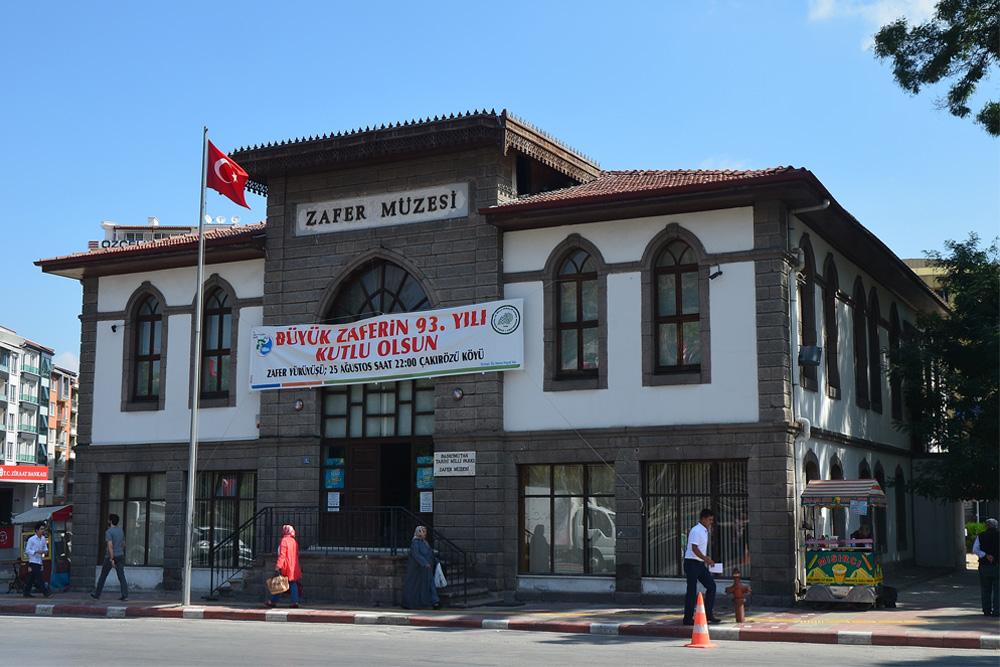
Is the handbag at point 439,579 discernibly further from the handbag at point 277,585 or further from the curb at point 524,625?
the handbag at point 277,585

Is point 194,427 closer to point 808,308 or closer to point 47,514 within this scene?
Answer: point 47,514

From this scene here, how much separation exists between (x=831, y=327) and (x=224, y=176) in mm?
12550

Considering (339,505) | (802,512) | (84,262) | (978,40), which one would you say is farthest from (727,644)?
(84,262)

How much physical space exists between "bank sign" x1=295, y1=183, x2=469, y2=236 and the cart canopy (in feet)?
27.7

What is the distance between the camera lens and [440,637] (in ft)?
52.3

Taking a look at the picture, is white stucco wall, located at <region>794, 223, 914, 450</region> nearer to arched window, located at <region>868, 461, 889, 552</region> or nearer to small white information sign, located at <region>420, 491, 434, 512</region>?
arched window, located at <region>868, 461, 889, 552</region>

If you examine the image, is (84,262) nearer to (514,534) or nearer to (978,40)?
(514,534)

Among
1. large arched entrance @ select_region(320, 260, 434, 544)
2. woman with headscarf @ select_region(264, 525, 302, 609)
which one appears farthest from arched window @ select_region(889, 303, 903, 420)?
woman with headscarf @ select_region(264, 525, 302, 609)

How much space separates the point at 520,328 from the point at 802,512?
607 cm

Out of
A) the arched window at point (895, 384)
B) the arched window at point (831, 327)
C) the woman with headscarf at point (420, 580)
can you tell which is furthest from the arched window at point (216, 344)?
the arched window at point (895, 384)

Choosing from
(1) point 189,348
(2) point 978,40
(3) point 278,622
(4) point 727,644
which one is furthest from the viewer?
(1) point 189,348

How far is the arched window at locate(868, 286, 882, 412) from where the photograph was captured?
2711 centimetres

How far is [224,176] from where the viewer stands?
22.3m

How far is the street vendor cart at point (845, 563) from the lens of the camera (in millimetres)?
18641
